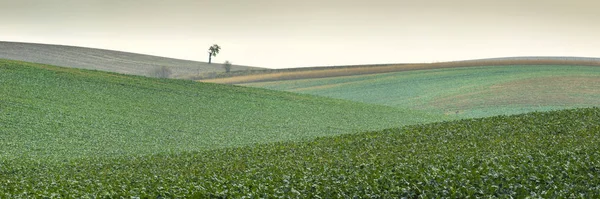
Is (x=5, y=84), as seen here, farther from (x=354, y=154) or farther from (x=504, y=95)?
(x=504, y=95)

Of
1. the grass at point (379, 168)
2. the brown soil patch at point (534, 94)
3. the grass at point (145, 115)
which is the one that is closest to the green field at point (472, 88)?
the brown soil patch at point (534, 94)

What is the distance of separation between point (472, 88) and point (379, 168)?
223 feet

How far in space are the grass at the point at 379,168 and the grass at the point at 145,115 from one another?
29.3 feet

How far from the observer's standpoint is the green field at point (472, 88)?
7850 centimetres

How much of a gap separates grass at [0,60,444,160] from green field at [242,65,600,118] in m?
9.86

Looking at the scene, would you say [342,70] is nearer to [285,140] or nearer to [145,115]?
[145,115]

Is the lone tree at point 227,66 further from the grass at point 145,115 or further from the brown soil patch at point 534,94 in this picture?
the brown soil patch at point 534,94

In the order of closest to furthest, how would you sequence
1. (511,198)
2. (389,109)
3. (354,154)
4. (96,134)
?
(511,198) < (354,154) < (96,134) < (389,109)

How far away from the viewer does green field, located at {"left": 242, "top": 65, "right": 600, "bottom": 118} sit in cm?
7850

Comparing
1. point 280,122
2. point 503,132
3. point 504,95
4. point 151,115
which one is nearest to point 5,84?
point 151,115

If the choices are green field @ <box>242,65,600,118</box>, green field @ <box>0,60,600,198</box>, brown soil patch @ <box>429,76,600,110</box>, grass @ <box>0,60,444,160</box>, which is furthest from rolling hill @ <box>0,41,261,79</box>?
brown soil patch @ <box>429,76,600,110</box>

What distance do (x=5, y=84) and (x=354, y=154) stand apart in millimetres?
39612

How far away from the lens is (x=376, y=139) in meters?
37.4

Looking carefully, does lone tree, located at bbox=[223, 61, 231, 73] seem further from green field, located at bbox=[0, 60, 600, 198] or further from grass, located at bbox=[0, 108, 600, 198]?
grass, located at bbox=[0, 108, 600, 198]
